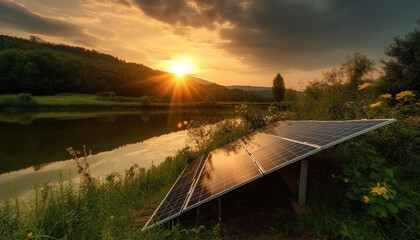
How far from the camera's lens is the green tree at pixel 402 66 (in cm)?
1826

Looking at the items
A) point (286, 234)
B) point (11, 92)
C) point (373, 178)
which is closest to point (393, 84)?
point (373, 178)

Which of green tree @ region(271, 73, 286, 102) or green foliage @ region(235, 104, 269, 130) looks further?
green tree @ region(271, 73, 286, 102)

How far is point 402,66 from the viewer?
20562mm

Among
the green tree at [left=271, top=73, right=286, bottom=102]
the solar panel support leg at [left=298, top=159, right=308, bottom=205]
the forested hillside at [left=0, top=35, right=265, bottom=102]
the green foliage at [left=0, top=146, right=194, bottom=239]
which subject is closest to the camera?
the green foliage at [left=0, top=146, right=194, bottom=239]

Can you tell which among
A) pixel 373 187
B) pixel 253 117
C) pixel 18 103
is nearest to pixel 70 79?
pixel 18 103

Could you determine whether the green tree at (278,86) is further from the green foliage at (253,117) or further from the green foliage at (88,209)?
the green foliage at (88,209)

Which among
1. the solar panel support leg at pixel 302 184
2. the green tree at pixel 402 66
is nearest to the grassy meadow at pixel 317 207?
the solar panel support leg at pixel 302 184

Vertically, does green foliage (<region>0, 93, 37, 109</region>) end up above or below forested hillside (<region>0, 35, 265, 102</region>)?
below

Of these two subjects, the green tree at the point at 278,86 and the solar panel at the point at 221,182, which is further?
the green tree at the point at 278,86

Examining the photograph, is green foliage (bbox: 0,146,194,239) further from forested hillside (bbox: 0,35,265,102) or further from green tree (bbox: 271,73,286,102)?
green tree (bbox: 271,73,286,102)

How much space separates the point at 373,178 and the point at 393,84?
22210 mm

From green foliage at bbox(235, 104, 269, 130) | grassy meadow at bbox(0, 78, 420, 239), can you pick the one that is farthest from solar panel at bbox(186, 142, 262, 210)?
green foliage at bbox(235, 104, 269, 130)

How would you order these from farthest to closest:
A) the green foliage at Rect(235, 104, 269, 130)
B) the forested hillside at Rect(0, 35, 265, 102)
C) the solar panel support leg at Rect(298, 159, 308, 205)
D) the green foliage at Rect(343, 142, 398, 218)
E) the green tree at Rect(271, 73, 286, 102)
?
the green tree at Rect(271, 73, 286, 102) → the forested hillside at Rect(0, 35, 265, 102) → the green foliage at Rect(235, 104, 269, 130) → the solar panel support leg at Rect(298, 159, 308, 205) → the green foliage at Rect(343, 142, 398, 218)

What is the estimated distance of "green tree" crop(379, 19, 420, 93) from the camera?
18.3 meters
